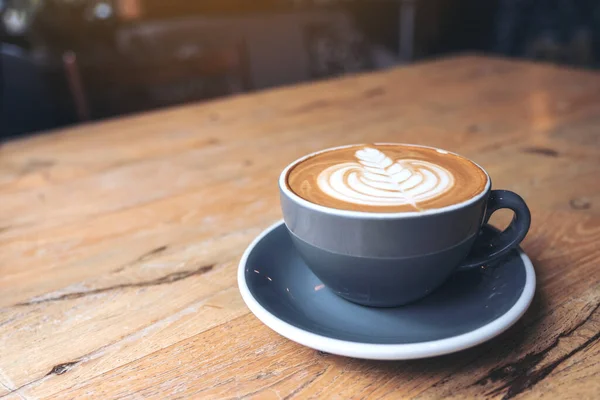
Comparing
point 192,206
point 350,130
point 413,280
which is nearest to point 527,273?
point 413,280

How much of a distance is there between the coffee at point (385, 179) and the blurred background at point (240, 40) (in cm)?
243

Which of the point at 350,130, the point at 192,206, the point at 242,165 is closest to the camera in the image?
the point at 192,206

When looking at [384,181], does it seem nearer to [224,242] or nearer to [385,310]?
[385,310]

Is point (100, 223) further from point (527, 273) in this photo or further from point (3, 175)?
point (527, 273)

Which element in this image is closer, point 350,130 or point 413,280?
point 413,280

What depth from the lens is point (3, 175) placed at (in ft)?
2.61

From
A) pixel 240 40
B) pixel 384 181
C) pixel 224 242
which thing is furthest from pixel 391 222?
pixel 240 40

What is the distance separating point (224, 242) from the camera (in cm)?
54

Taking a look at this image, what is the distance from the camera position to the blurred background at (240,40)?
276cm

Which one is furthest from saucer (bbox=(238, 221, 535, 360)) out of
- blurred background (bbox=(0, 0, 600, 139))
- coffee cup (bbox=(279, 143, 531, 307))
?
blurred background (bbox=(0, 0, 600, 139))

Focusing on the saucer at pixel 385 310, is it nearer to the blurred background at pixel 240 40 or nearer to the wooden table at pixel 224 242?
the wooden table at pixel 224 242

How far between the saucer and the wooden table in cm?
2

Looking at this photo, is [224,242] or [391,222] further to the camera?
[224,242]

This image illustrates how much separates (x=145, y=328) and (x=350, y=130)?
0.58 metres
